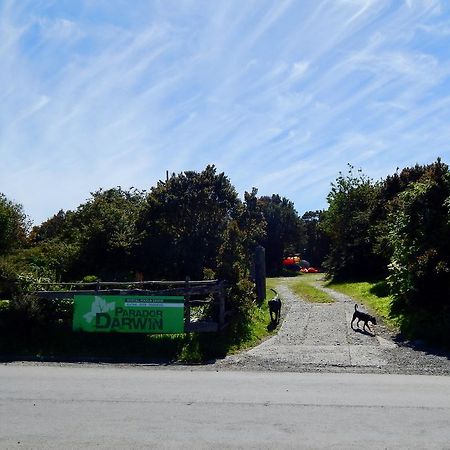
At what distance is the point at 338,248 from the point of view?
134ft

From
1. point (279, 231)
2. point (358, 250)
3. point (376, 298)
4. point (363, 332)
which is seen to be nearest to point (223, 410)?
point (363, 332)

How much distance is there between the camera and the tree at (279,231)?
75188mm

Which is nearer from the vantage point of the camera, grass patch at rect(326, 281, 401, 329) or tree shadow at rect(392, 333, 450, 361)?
tree shadow at rect(392, 333, 450, 361)

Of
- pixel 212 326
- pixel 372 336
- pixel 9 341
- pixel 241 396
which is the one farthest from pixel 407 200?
pixel 9 341

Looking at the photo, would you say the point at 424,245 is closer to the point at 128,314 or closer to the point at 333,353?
the point at 333,353

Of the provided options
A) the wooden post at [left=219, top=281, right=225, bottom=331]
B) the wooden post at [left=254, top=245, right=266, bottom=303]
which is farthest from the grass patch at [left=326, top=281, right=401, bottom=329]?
the wooden post at [left=219, top=281, right=225, bottom=331]

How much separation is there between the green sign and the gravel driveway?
225 centimetres

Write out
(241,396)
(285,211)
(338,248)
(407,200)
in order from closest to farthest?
(241,396) < (407,200) < (338,248) < (285,211)

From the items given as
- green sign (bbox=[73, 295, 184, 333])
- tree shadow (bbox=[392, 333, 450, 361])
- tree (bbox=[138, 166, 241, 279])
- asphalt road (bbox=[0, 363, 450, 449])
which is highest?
tree (bbox=[138, 166, 241, 279])

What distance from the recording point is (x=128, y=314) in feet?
51.9

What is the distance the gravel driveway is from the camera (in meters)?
12.9

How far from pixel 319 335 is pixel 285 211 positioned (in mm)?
64876

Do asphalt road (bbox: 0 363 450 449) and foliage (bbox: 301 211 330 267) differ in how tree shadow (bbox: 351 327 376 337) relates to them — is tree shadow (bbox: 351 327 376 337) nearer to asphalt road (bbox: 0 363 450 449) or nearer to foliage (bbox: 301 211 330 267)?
asphalt road (bbox: 0 363 450 449)

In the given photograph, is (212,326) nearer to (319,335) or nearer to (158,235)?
(319,335)
